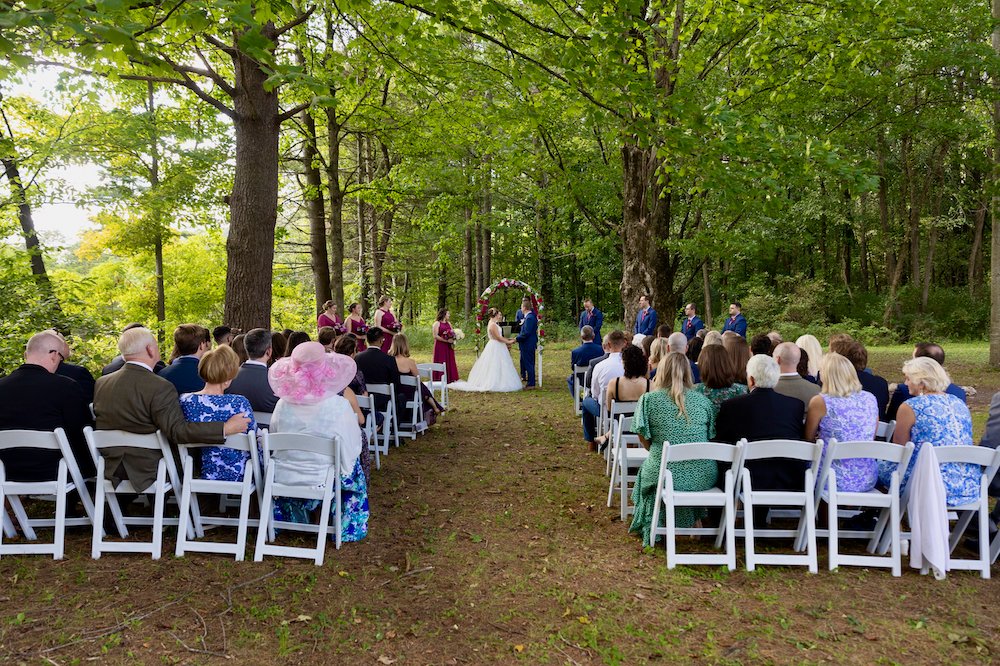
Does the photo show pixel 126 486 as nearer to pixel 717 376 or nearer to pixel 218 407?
pixel 218 407

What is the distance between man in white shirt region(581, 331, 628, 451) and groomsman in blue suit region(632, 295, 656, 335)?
16.7 ft

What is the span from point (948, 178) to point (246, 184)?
3142 centimetres

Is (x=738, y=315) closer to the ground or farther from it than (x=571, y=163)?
closer to the ground

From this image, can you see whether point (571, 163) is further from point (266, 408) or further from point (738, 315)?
point (266, 408)

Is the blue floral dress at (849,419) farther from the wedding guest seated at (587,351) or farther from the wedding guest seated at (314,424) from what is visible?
the wedding guest seated at (587,351)

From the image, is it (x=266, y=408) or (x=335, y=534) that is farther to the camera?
Answer: (x=266, y=408)

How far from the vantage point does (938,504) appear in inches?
167

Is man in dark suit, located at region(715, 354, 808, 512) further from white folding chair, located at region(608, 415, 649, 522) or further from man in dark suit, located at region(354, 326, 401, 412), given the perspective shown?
man in dark suit, located at region(354, 326, 401, 412)

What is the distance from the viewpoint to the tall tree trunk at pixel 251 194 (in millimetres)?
7684

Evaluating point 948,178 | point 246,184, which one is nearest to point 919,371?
point 246,184

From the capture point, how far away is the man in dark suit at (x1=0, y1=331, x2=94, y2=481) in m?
4.46

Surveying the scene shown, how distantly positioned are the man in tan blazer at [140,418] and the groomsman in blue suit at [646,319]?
981 cm

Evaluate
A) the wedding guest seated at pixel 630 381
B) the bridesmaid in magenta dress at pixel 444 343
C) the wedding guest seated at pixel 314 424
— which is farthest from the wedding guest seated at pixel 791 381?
the bridesmaid in magenta dress at pixel 444 343

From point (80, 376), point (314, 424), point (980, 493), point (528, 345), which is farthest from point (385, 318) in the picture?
point (980, 493)
